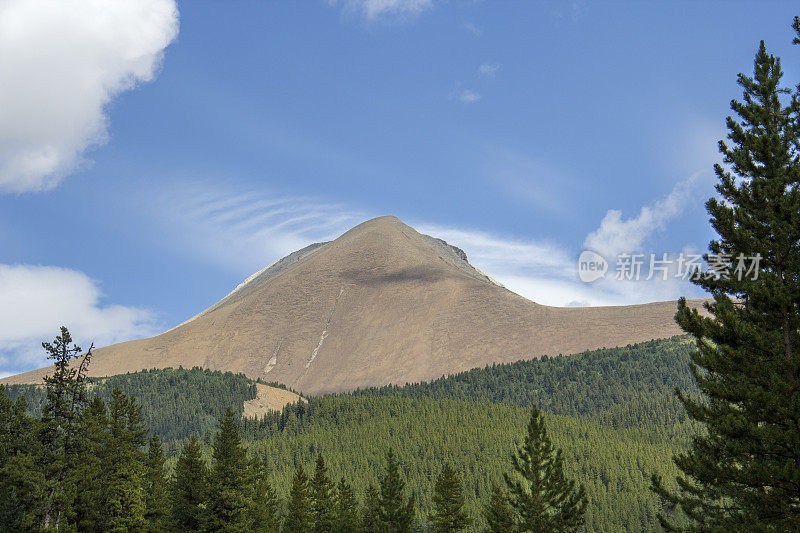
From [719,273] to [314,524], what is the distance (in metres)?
51.4

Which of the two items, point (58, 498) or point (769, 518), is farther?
point (58, 498)

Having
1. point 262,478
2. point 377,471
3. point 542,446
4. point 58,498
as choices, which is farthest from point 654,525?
point 58,498

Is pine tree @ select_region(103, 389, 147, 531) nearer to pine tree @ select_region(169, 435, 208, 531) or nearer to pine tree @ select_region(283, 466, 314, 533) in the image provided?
pine tree @ select_region(169, 435, 208, 531)

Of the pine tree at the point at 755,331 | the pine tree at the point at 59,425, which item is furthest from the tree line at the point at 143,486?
the pine tree at the point at 755,331

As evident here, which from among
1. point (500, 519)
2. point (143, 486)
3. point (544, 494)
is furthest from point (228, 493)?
point (544, 494)

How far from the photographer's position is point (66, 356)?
46.1 metres

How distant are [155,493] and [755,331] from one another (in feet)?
179

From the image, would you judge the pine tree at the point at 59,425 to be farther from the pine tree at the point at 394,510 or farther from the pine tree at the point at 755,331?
the pine tree at the point at 755,331

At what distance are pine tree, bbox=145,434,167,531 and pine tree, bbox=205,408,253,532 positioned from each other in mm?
7321

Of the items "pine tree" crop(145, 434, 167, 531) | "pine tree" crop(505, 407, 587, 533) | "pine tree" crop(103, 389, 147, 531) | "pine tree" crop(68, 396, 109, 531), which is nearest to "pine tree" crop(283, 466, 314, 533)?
"pine tree" crop(145, 434, 167, 531)

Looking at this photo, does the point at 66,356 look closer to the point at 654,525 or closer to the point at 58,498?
the point at 58,498

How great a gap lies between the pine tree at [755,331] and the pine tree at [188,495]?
41.3m

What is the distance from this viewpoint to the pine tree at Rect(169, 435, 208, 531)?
56719mm

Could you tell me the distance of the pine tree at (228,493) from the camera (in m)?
51.8
